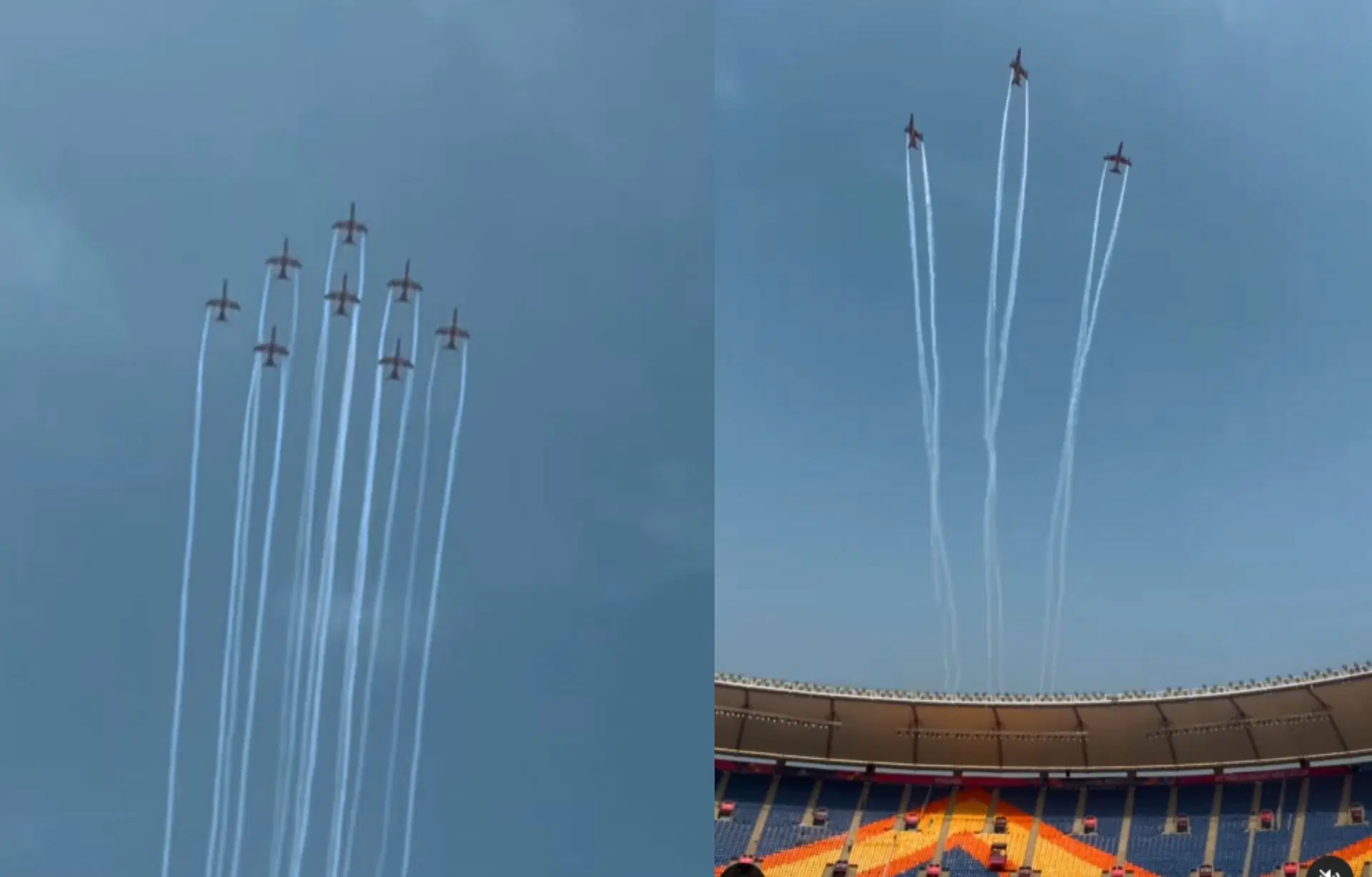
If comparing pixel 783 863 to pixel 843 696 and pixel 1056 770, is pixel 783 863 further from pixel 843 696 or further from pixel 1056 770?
pixel 1056 770

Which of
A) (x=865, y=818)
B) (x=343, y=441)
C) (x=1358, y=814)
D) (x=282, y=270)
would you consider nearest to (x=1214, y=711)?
(x=1358, y=814)

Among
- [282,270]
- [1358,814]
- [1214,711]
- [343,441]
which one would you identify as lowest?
[1358,814]

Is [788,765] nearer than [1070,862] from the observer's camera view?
No

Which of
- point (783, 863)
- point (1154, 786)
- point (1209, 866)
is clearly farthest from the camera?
point (1154, 786)
